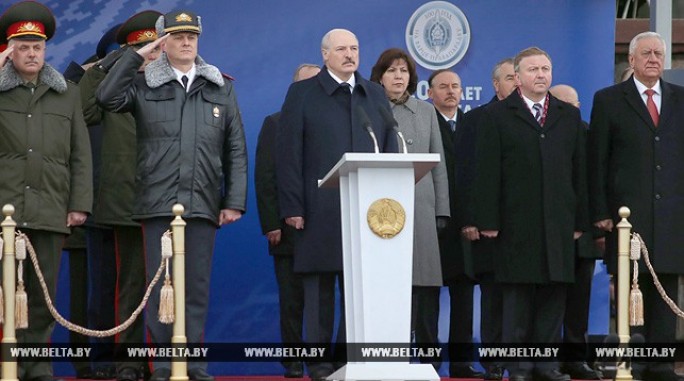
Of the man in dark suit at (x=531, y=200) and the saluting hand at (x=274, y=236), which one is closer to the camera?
the man in dark suit at (x=531, y=200)

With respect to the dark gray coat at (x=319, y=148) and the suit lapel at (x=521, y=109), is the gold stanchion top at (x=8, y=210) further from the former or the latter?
the suit lapel at (x=521, y=109)

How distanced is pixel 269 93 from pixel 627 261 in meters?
3.48

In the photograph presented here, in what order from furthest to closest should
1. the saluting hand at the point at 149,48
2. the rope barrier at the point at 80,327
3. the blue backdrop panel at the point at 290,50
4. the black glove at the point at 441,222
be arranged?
the blue backdrop panel at the point at 290,50
the black glove at the point at 441,222
the saluting hand at the point at 149,48
the rope barrier at the point at 80,327

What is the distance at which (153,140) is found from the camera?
9.73 meters

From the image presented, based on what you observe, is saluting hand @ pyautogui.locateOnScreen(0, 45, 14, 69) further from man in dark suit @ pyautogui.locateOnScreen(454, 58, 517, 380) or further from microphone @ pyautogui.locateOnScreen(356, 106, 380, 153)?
man in dark suit @ pyautogui.locateOnScreen(454, 58, 517, 380)

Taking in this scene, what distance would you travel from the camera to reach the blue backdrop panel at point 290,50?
39.7 feet

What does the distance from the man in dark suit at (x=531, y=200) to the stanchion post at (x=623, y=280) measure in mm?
407

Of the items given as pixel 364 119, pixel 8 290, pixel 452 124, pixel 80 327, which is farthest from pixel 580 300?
pixel 8 290

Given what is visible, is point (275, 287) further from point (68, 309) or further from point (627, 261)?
point (627, 261)

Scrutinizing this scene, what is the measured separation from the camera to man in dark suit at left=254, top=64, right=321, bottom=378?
439 inches

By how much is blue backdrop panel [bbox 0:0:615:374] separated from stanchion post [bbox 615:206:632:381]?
97.5 inches

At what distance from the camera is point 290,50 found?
Answer: 12164 millimetres

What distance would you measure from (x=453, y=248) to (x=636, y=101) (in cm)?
178

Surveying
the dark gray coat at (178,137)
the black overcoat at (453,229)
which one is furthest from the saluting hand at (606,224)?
the dark gray coat at (178,137)
